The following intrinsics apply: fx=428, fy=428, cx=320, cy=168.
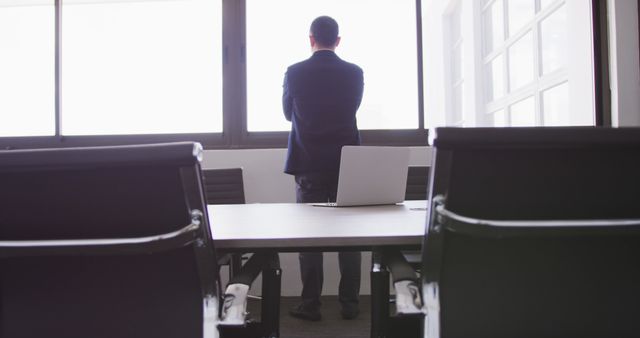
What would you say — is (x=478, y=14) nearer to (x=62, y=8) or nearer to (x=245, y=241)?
(x=62, y=8)

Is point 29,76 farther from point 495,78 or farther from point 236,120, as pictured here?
point 495,78

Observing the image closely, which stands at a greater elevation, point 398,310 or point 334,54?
point 334,54

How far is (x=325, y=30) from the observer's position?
2.31 metres

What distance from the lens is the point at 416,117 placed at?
3.41 m

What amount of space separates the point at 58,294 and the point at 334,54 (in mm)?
1865

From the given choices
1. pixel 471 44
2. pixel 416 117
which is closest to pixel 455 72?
pixel 471 44

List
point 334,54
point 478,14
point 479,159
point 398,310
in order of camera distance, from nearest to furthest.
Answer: point 479,159 → point 398,310 → point 334,54 → point 478,14

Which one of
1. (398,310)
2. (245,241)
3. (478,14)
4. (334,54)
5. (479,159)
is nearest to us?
(479,159)

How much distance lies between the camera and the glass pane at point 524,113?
3.26 m

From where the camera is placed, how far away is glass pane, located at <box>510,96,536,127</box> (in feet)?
10.7

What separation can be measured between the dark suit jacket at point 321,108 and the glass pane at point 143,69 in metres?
1.28

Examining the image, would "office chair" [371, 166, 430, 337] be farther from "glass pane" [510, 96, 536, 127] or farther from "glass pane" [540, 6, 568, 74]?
"glass pane" [510, 96, 536, 127]

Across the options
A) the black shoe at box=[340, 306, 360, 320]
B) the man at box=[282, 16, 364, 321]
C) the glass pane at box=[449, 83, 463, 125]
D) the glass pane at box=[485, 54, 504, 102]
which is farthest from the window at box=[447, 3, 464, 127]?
the black shoe at box=[340, 306, 360, 320]

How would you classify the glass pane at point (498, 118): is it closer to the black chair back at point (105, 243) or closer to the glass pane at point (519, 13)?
the glass pane at point (519, 13)
